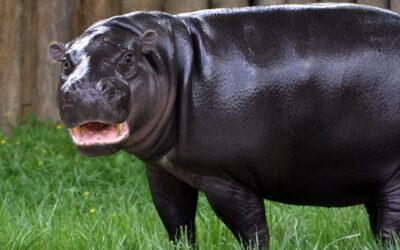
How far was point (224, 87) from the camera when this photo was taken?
11.0 ft

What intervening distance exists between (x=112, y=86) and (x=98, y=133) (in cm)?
16

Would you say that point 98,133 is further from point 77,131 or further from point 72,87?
point 72,87

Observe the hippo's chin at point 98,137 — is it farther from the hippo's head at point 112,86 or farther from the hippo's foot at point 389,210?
the hippo's foot at point 389,210

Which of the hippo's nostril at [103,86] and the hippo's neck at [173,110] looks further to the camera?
the hippo's neck at [173,110]

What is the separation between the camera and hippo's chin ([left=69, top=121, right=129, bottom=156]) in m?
3.15

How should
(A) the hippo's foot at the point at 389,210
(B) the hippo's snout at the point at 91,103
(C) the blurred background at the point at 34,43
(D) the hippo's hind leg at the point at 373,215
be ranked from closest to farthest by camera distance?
(B) the hippo's snout at the point at 91,103 < (A) the hippo's foot at the point at 389,210 < (D) the hippo's hind leg at the point at 373,215 < (C) the blurred background at the point at 34,43

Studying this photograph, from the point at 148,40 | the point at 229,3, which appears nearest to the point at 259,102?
the point at 148,40

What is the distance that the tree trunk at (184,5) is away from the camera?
701cm

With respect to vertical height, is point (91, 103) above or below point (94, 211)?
above

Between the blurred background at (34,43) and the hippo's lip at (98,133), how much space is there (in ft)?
13.8

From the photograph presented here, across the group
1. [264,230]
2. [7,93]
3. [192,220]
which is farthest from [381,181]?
[7,93]

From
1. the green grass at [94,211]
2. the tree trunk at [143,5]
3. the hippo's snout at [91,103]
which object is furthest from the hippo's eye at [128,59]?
the tree trunk at [143,5]

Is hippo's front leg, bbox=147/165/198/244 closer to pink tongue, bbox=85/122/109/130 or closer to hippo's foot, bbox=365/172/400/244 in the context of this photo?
pink tongue, bbox=85/122/109/130

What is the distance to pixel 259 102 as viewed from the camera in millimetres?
3344
